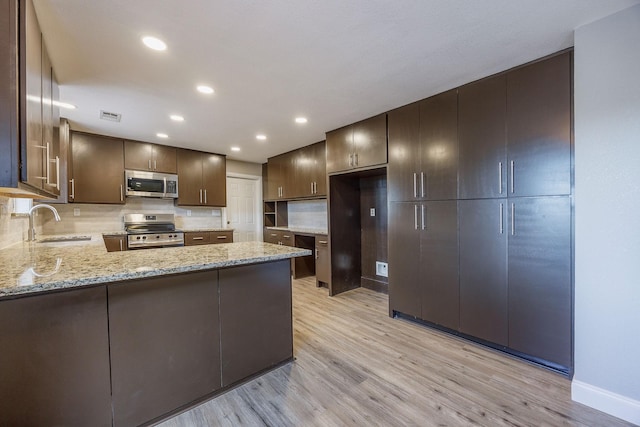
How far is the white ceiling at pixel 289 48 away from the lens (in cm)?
150

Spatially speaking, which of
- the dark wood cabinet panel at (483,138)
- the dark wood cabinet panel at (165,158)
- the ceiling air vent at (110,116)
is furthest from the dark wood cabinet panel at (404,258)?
the dark wood cabinet panel at (165,158)

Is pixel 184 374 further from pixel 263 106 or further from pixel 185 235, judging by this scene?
pixel 185 235

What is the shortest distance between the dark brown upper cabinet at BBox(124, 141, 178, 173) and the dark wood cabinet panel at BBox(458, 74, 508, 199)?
4.43 m

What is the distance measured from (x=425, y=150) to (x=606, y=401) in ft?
7.26

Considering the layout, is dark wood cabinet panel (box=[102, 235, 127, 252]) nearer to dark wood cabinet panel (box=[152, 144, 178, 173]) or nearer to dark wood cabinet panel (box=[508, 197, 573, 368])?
dark wood cabinet panel (box=[152, 144, 178, 173])

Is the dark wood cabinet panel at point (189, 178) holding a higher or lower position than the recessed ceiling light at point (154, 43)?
lower

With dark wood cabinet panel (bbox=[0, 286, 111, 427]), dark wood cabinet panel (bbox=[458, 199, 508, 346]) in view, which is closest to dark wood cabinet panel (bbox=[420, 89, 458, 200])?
dark wood cabinet panel (bbox=[458, 199, 508, 346])

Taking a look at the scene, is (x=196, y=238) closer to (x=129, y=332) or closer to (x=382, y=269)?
(x=382, y=269)

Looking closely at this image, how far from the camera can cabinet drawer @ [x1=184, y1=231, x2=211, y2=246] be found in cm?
449

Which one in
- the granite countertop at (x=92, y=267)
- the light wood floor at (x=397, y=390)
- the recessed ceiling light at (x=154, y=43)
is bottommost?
the light wood floor at (x=397, y=390)

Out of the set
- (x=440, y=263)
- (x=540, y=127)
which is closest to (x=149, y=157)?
(x=440, y=263)

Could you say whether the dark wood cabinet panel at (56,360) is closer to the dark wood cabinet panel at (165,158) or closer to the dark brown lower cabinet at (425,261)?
the dark brown lower cabinet at (425,261)

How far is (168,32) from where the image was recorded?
5.50ft

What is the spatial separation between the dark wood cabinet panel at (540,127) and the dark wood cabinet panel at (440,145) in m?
0.44
